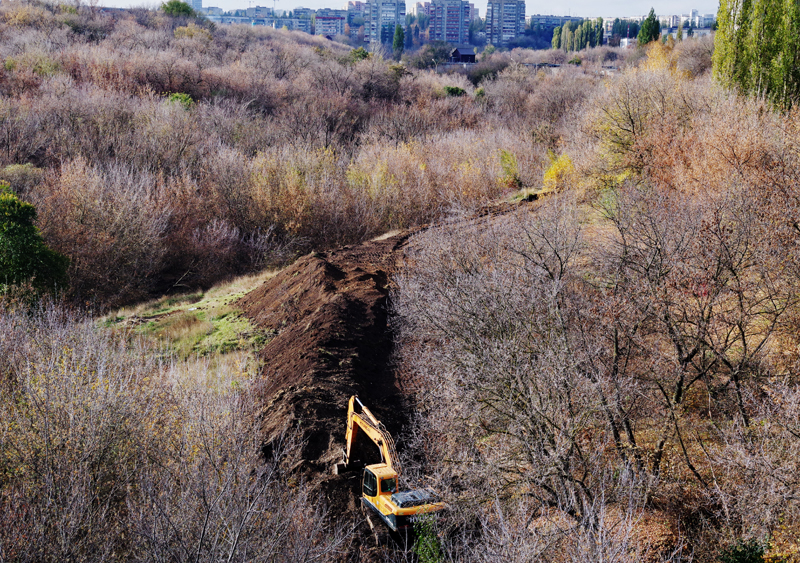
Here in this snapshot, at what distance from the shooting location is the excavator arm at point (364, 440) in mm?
9938

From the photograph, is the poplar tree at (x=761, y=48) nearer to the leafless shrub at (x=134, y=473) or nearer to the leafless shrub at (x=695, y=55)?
the leafless shrub at (x=134, y=473)

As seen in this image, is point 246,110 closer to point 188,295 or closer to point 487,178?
point 487,178

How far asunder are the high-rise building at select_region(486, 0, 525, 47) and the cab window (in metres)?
172

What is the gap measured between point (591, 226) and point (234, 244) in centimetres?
1578

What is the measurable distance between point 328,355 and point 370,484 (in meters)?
5.01

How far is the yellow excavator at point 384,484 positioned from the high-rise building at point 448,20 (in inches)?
6728

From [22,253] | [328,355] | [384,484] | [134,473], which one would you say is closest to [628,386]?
[384,484]

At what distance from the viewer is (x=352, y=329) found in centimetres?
1577

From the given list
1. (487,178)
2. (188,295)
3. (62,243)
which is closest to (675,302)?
(188,295)

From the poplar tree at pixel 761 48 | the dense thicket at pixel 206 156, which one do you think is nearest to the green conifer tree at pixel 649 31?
the dense thicket at pixel 206 156

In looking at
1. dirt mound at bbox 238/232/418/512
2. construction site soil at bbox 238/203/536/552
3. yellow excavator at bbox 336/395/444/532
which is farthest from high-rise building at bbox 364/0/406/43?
yellow excavator at bbox 336/395/444/532

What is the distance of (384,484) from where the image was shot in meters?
9.41

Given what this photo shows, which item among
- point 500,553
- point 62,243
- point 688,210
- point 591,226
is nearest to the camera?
point 500,553

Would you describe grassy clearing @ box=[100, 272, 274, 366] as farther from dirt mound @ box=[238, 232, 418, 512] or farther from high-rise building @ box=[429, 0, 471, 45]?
high-rise building @ box=[429, 0, 471, 45]
